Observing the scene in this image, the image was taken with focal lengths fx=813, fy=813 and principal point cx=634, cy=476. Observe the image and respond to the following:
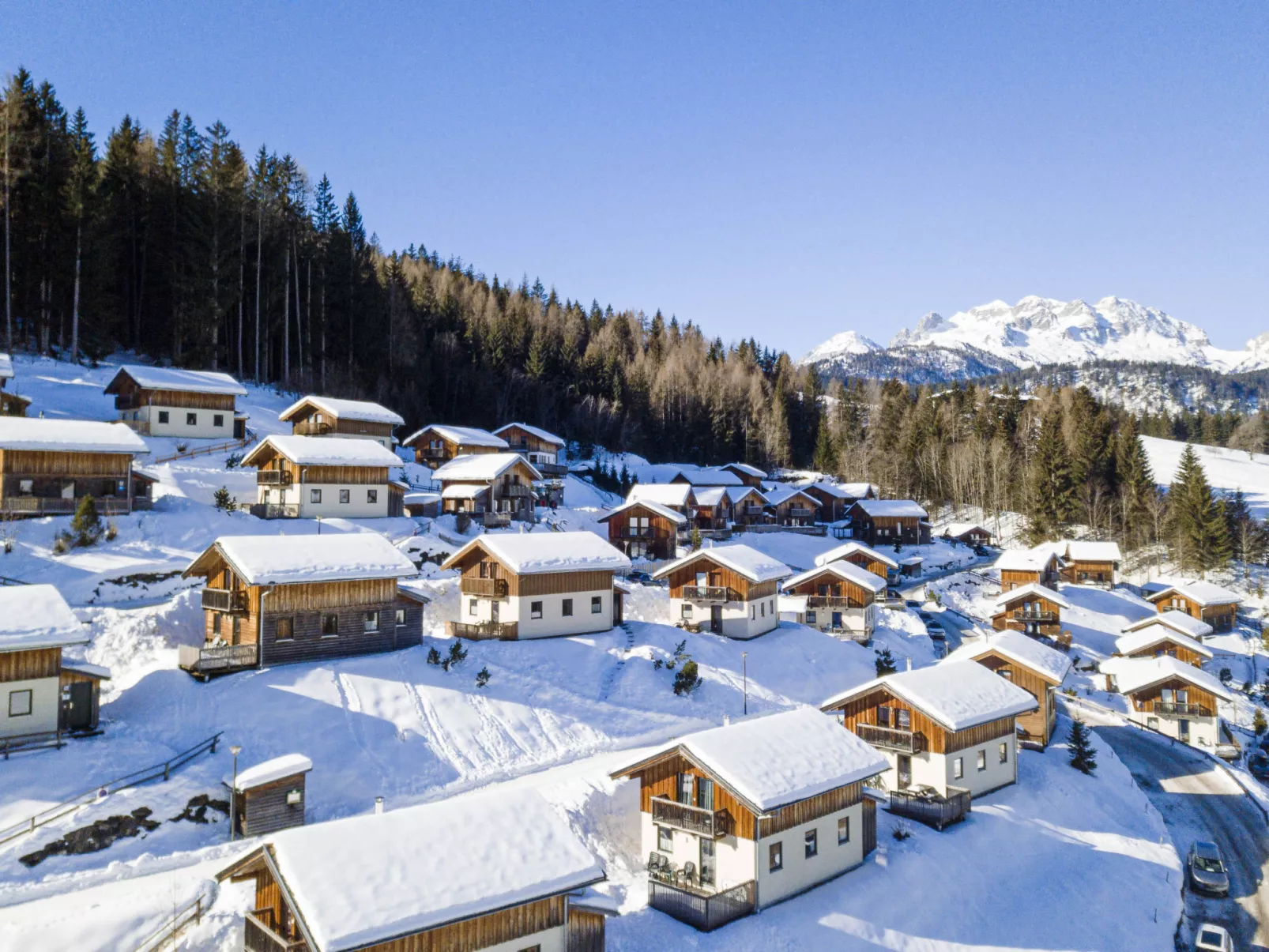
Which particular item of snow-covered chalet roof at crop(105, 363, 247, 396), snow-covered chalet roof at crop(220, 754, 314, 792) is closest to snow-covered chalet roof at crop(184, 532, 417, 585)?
snow-covered chalet roof at crop(220, 754, 314, 792)

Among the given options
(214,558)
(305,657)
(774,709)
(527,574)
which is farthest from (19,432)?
(774,709)

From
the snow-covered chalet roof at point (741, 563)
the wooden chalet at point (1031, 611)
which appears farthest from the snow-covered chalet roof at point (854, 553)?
the snow-covered chalet roof at point (741, 563)

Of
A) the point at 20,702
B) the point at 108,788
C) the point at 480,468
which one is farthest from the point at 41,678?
the point at 480,468

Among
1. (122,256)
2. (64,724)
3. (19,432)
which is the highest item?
(122,256)

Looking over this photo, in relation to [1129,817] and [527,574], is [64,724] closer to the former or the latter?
[527,574]

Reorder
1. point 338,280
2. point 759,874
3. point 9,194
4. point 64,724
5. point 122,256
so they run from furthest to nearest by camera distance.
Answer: point 338,280
point 122,256
point 9,194
point 64,724
point 759,874

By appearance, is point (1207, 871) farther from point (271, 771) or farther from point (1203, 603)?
point (1203, 603)

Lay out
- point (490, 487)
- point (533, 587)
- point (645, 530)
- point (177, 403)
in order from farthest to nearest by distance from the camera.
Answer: point (645, 530) < point (490, 487) < point (177, 403) < point (533, 587)
